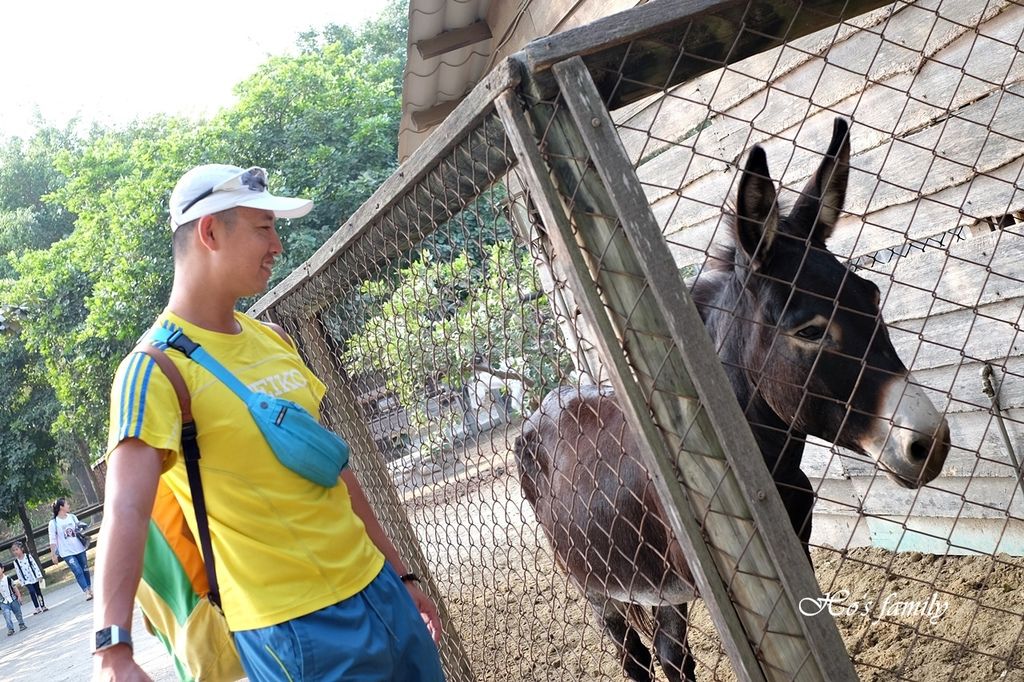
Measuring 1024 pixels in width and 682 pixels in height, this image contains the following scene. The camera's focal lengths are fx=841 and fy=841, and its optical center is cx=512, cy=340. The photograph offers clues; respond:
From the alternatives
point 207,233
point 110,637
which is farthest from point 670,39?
point 110,637

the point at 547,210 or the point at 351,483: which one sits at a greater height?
the point at 547,210

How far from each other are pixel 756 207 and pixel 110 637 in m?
1.90

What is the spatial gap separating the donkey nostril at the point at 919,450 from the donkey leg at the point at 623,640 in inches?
81.1

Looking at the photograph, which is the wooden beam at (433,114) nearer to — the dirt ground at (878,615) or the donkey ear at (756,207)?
the dirt ground at (878,615)

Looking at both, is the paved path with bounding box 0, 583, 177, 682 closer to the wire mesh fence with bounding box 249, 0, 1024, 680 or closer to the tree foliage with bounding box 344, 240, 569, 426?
the tree foliage with bounding box 344, 240, 569, 426

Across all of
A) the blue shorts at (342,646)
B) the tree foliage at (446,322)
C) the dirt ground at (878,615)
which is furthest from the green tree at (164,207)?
the blue shorts at (342,646)

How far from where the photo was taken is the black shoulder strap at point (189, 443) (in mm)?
2184

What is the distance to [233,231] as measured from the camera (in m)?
2.45

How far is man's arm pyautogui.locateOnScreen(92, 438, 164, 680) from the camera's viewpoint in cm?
181

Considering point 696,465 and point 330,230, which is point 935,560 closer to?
point 696,465

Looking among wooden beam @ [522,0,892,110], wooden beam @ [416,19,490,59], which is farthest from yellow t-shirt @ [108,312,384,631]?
wooden beam @ [416,19,490,59]

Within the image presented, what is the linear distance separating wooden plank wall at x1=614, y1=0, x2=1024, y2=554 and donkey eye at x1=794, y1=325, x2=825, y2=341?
22.8 inches

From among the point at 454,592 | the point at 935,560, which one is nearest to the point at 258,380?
the point at 935,560

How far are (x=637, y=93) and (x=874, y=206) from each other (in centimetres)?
271
